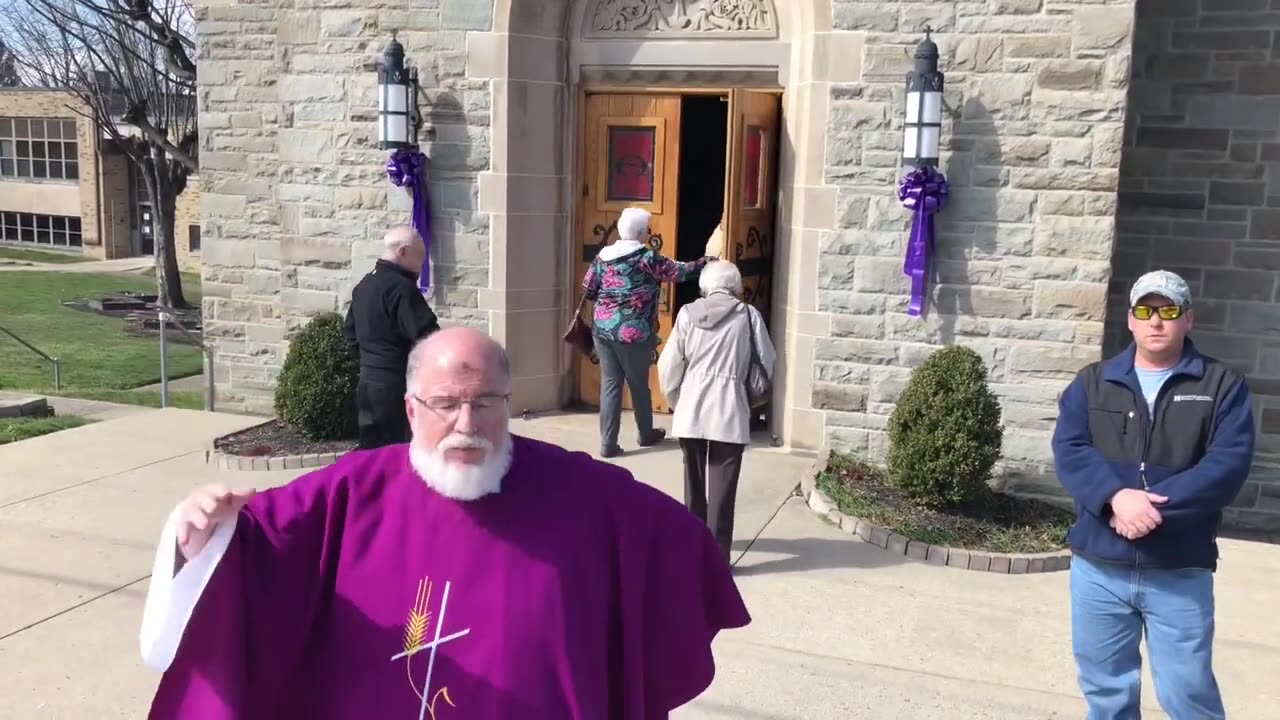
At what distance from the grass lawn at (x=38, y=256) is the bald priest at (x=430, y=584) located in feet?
122

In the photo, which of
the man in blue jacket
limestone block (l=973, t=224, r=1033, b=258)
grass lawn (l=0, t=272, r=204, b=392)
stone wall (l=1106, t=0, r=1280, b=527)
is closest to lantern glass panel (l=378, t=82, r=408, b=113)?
limestone block (l=973, t=224, r=1033, b=258)

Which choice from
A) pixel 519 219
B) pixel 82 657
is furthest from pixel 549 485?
pixel 519 219

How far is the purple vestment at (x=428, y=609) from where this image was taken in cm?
231

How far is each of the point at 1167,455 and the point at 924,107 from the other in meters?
3.91

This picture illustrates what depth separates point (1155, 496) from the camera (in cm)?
327

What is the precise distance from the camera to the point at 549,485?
2486 millimetres

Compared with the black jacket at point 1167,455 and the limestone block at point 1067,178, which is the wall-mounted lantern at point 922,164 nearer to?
the limestone block at point 1067,178

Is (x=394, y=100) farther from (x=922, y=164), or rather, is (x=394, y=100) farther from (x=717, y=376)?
(x=717, y=376)

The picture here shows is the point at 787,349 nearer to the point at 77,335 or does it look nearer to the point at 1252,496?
the point at 1252,496

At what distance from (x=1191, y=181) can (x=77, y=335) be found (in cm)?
1889

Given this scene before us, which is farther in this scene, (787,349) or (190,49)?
(190,49)

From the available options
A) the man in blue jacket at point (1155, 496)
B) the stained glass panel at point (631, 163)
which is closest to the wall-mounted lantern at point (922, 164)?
the stained glass panel at point (631, 163)

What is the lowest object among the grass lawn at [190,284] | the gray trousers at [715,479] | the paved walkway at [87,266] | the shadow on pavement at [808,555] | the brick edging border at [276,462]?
the grass lawn at [190,284]

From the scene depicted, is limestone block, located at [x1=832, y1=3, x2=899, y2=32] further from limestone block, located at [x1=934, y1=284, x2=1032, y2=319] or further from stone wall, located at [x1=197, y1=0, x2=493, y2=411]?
stone wall, located at [x1=197, y1=0, x2=493, y2=411]
